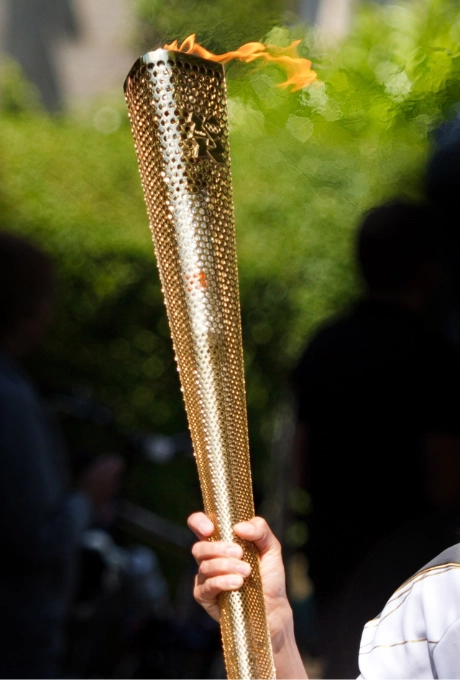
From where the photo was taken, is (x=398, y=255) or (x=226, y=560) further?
(x=398, y=255)

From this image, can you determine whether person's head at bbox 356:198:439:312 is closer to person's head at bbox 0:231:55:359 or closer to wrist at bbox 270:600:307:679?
person's head at bbox 0:231:55:359

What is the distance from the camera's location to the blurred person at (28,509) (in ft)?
5.74

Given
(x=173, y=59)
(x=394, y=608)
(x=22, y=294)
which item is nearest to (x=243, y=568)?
(x=394, y=608)

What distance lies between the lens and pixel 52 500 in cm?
183

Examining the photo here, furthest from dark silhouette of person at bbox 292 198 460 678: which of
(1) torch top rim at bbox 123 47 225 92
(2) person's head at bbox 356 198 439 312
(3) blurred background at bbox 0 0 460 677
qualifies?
(1) torch top rim at bbox 123 47 225 92

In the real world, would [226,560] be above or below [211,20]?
below

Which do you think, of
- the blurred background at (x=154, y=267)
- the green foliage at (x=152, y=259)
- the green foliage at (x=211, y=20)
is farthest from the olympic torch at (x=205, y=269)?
the green foliage at (x=152, y=259)

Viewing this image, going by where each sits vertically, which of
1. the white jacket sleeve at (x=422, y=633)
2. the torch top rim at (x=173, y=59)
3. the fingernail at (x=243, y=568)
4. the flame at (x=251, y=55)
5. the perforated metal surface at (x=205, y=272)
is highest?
the flame at (x=251, y=55)

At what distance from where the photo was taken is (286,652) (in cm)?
94

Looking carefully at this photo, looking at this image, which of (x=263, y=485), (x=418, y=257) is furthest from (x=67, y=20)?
(x=418, y=257)

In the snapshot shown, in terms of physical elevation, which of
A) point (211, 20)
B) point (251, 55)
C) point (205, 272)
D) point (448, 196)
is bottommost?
point (205, 272)

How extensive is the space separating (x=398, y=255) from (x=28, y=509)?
1047 mm

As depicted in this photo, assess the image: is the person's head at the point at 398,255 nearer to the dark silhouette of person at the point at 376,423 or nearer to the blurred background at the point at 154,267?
the dark silhouette of person at the point at 376,423

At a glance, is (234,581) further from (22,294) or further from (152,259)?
(152,259)
